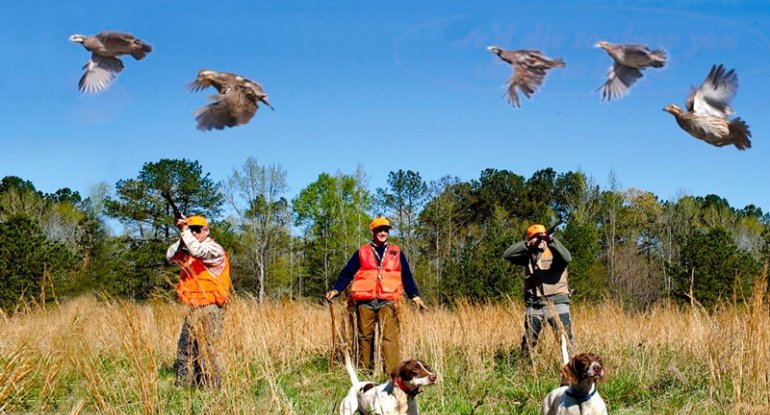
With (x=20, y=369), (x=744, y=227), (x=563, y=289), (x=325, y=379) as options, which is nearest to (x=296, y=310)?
(x=325, y=379)

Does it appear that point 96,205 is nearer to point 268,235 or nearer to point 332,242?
point 268,235

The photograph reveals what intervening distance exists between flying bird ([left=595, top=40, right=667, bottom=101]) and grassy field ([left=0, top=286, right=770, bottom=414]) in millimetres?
1954

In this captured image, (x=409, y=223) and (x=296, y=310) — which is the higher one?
(x=409, y=223)

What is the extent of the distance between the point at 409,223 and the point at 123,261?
20273 mm

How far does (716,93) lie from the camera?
565 cm

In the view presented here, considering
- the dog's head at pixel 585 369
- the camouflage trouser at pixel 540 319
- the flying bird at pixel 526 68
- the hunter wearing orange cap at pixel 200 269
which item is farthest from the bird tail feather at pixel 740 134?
the hunter wearing orange cap at pixel 200 269

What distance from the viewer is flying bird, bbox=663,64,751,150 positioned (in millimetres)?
5133

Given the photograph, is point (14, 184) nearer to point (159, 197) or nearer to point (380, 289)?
point (159, 197)

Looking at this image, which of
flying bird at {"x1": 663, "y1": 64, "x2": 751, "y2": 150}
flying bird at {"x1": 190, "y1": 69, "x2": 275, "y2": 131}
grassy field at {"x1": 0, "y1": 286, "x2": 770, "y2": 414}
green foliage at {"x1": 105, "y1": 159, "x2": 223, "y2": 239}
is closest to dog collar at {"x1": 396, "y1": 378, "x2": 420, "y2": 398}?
grassy field at {"x1": 0, "y1": 286, "x2": 770, "y2": 414}

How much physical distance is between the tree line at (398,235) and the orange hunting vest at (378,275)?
10.7 metres

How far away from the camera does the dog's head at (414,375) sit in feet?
15.5

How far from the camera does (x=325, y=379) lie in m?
7.84

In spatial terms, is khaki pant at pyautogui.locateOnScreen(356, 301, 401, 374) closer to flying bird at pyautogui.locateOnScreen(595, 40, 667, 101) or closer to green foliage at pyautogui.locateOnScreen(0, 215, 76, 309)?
flying bird at pyautogui.locateOnScreen(595, 40, 667, 101)

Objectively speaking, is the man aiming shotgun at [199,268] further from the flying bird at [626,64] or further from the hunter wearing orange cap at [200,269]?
the flying bird at [626,64]
